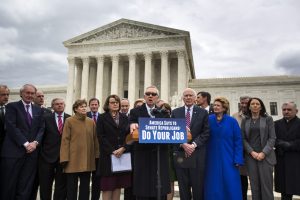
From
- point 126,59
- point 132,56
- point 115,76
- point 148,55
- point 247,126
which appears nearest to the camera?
point 247,126

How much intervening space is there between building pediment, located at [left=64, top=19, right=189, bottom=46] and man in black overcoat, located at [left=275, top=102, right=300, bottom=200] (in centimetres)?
3242

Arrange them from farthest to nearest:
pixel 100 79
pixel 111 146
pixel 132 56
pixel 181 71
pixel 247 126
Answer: pixel 100 79, pixel 132 56, pixel 181 71, pixel 247 126, pixel 111 146

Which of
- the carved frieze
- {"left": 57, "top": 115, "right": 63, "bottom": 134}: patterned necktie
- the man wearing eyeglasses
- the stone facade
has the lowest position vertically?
the man wearing eyeglasses

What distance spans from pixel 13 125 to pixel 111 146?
2.20 metres

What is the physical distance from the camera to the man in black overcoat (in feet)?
18.5

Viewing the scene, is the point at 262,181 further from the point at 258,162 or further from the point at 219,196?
the point at 219,196

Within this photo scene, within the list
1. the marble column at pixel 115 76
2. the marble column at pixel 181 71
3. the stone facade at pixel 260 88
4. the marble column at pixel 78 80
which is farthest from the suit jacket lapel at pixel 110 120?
the stone facade at pixel 260 88

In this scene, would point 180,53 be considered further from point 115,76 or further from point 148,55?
point 115,76

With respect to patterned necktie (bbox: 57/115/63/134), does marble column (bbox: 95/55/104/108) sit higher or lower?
higher

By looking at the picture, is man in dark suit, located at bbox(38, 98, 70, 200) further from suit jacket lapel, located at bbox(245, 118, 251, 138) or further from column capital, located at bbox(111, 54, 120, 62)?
column capital, located at bbox(111, 54, 120, 62)

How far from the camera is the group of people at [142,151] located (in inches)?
191

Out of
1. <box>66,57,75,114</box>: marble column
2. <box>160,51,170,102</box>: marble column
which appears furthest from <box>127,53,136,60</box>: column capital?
<box>66,57,75,114</box>: marble column

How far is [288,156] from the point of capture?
228 inches

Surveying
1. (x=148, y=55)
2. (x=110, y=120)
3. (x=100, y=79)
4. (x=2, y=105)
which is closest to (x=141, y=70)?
(x=148, y=55)
